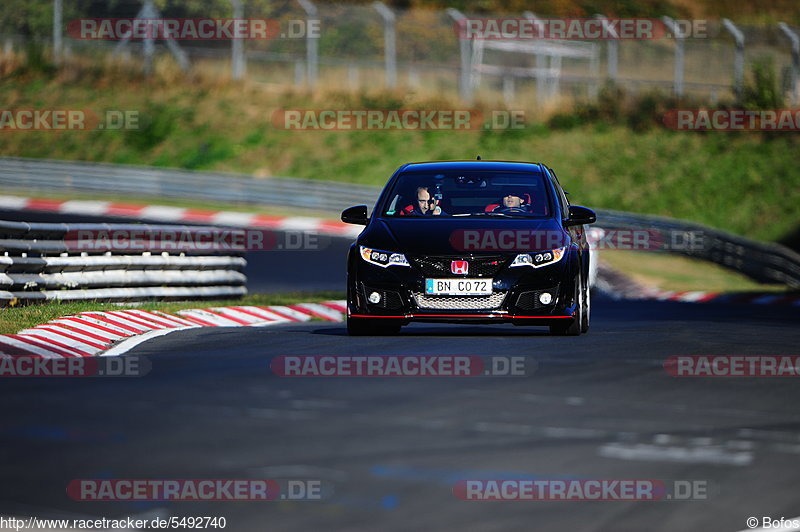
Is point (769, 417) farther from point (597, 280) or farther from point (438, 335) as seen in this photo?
point (597, 280)

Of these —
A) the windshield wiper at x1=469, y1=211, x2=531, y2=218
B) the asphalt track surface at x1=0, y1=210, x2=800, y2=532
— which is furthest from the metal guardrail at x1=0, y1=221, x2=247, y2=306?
the windshield wiper at x1=469, y1=211, x2=531, y2=218

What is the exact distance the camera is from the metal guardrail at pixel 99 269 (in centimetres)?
1412

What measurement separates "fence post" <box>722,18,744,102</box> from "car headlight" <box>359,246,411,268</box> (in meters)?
28.6

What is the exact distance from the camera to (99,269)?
15812mm

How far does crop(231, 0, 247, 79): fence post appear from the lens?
41938mm

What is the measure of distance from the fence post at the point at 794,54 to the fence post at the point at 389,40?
420 inches

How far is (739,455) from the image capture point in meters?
6.95

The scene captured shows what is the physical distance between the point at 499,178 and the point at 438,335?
5.04 ft

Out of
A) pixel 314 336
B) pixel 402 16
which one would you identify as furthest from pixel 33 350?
pixel 402 16


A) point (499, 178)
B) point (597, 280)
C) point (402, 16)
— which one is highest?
point (402, 16)

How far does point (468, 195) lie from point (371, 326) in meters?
1.55

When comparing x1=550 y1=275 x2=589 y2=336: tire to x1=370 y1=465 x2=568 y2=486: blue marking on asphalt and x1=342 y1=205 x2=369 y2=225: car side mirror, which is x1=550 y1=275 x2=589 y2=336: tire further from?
x1=370 y1=465 x2=568 y2=486: blue marking on asphalt

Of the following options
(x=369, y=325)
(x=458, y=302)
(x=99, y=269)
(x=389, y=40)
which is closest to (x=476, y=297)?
(x=458, y=302)

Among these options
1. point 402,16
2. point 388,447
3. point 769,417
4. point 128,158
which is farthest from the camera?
point 128,158
